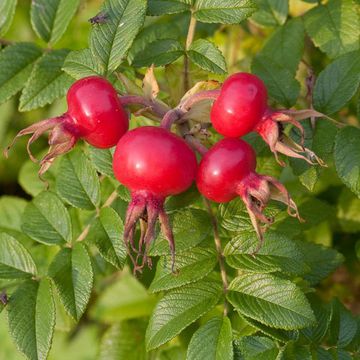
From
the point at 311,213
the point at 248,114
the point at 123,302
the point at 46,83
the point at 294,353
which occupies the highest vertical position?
the point at 248,114

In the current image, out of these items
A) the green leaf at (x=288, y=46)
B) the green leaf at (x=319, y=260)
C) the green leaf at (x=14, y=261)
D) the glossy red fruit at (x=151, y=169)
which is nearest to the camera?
the glossy red fruit at (x=151, y=169)

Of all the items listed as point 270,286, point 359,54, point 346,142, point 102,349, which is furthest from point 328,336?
point 102,349

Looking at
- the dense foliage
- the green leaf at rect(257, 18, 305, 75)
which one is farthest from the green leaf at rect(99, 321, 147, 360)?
the green leaf at rect(257, 18, 305, 75)

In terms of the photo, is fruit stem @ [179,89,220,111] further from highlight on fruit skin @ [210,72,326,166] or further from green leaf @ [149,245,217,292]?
green leaf @ [149,245,217,292]

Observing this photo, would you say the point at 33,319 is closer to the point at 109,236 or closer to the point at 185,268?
the point at 109,236

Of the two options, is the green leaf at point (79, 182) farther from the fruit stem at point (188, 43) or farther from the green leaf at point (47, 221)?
the fruit stem at point (188, 43)

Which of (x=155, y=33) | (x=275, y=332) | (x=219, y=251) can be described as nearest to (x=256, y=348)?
(x=275, y=332)

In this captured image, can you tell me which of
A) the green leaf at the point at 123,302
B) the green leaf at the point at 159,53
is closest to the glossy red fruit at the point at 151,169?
the green leaf at the point at 159,53
